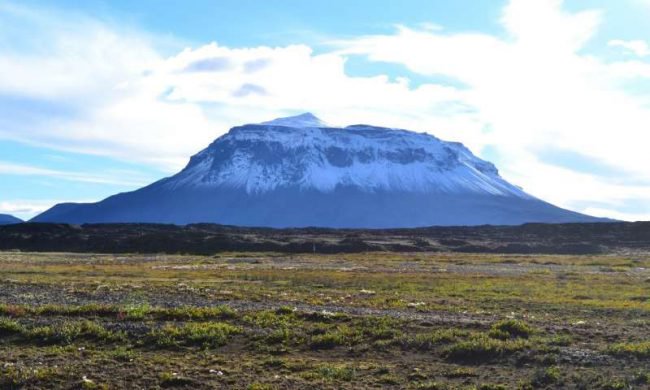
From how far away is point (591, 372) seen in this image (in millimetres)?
19875

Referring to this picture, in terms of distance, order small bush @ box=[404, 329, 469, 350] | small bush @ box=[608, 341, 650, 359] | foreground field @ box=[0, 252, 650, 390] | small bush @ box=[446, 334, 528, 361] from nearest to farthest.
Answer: foreground field @ box=[0, 252, 650, 390] → small bush @ box=[608, 341, 650, 359] → small bush @ box=[446, 334, 528, 361] → small bush @ box=[404, 329, 469, 350]

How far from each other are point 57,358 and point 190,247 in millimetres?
121816

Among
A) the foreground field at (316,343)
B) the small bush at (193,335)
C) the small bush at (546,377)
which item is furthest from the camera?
the small bush at (193,335)

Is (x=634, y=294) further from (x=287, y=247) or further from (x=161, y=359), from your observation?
(x=287, y=247)

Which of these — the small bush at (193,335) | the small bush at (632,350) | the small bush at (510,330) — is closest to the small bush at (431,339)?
the small bush at (510,330)

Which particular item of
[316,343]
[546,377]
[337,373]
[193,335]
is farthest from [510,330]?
[193,335]

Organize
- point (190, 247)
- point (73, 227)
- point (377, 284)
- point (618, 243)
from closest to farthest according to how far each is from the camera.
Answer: point (377, 284)
point (190, 247)
point (618, 243)
point (73, 227)

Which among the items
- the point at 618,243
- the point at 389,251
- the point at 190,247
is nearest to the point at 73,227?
the point at 190,247

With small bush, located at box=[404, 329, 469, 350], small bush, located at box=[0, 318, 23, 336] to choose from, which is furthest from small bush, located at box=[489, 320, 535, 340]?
small bush, located at box=[0, 318, 23, 336]

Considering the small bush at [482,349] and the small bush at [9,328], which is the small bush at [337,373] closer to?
the small bush at [482,349]

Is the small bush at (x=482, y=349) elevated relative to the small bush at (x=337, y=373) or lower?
elevated

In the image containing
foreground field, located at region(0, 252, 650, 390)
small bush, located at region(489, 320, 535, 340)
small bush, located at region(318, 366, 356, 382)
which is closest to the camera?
foreground field, located at region(0, 252, 650, 390)

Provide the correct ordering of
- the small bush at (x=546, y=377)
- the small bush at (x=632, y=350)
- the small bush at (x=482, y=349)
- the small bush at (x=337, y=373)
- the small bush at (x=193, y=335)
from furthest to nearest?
the small bush at (x=193, y=335) < the small bush at (x=482, y=349) < the small bush at (x=632, y=350) < the small bush at (x=337, y=373) < the small bush at (x=546, y=377)

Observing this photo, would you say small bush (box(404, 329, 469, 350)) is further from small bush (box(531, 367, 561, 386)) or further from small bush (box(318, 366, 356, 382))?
small bush (box(531, 367, 561, 386))
